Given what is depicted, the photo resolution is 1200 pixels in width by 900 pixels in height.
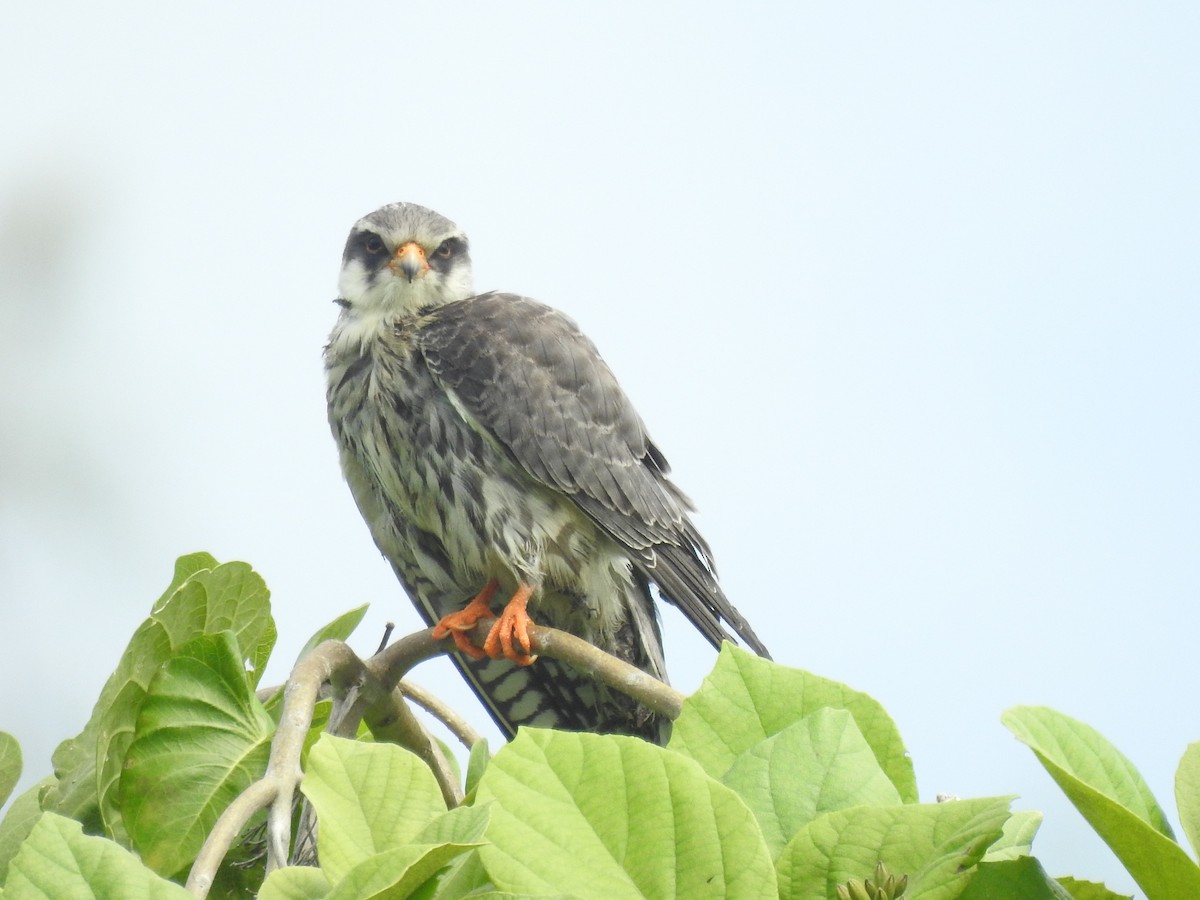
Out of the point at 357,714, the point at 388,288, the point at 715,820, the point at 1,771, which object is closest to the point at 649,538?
the point at 388,288

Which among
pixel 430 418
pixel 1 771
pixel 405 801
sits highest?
pixel 430 418

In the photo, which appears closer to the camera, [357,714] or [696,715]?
[696,715]

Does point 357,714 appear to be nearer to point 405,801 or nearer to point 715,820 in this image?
point 405,801

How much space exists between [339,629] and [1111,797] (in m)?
1.17

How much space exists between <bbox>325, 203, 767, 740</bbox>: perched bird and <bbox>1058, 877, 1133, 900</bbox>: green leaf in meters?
2.33

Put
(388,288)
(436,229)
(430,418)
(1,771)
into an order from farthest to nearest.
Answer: (436,229), (388,288), (430,418), (1,771)

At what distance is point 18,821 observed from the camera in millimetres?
1691

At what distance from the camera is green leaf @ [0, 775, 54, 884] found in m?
1.62

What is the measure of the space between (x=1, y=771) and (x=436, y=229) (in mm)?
2946

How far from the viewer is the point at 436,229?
4438 mm

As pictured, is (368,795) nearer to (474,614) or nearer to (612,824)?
(612,824)

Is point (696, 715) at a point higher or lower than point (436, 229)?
lower

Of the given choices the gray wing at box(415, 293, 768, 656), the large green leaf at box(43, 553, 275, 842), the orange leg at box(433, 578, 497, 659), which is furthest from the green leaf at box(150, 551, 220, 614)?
the gray wing at box(415, 293, 768, 656)

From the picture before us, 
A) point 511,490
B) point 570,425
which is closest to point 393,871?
point 511,490
